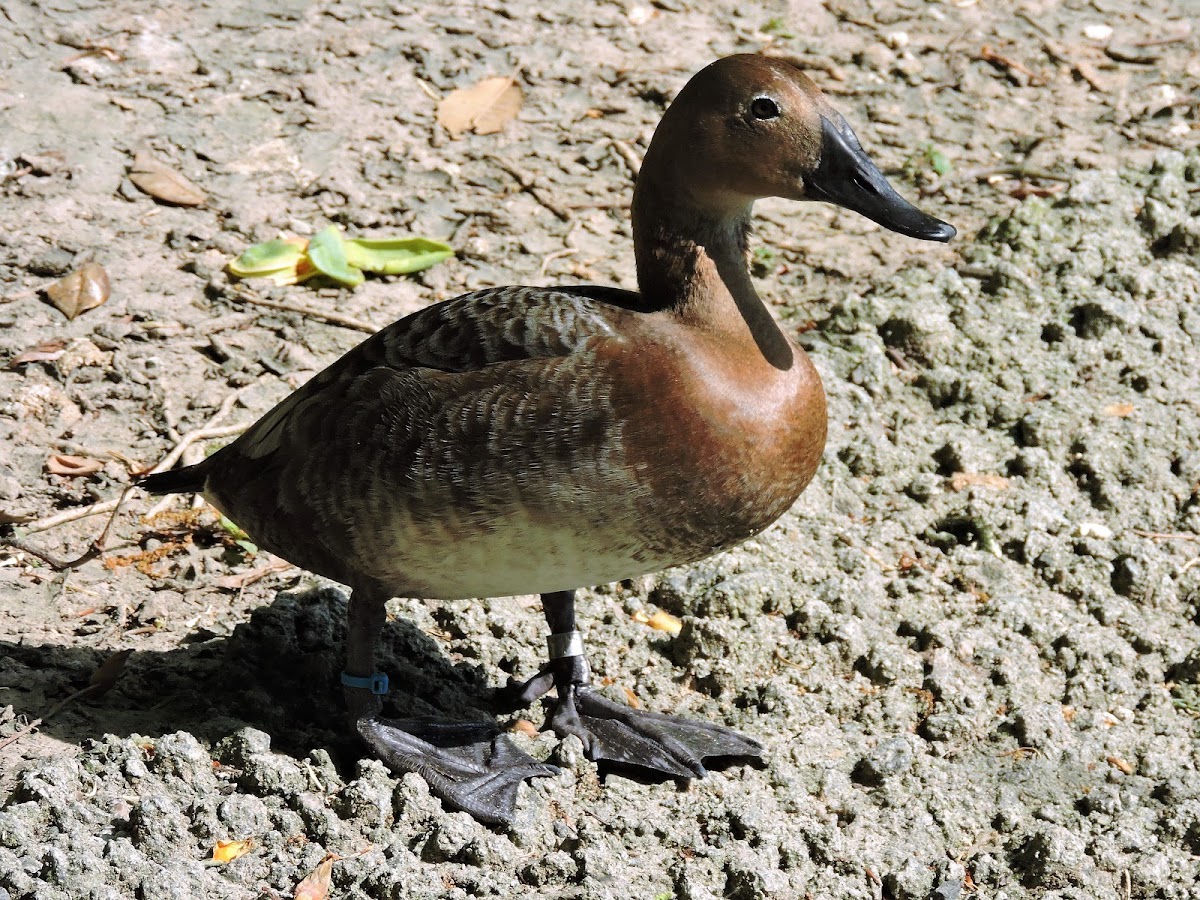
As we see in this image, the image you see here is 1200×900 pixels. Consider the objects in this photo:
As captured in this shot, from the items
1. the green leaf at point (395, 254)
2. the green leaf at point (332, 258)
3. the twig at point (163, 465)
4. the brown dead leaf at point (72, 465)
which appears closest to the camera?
the twig at point (163, 465)

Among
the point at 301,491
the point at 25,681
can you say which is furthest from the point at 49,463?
the point at 301,491

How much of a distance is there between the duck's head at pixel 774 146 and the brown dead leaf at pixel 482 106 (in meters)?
3.20

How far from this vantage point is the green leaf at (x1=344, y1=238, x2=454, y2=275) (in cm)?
580

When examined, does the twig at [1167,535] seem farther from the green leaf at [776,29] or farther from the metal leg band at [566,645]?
the green leaf at [776,29]

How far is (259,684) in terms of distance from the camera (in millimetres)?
4023

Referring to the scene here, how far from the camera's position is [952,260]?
603 cm

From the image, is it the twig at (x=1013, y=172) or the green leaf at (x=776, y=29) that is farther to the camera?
the green leaf at (x=776, y=29)

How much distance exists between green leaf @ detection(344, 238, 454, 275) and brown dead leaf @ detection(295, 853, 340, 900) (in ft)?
9.76

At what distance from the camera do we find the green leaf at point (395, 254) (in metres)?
5.80

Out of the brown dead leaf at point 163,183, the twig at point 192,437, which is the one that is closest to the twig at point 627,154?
the brown dead leaf at point 163,183

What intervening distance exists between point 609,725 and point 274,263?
2.59 m

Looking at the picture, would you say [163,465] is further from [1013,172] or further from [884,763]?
[1013,172]

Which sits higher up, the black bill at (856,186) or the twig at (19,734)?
the black bill at (856,186)

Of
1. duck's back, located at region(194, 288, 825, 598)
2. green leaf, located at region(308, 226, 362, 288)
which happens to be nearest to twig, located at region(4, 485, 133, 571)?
duck's back, located at region(194, 288, 825, 598)
